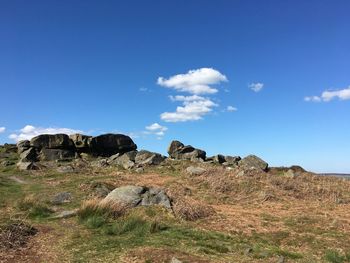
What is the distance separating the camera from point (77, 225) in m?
15.0

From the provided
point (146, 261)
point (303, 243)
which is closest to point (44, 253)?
point (146, 261)

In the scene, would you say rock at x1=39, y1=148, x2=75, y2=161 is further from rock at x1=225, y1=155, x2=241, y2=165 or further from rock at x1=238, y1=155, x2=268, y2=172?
rock at x1=238, y1=155, x2=268, y2=172

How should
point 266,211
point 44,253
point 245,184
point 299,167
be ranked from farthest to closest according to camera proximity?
point 299,167 < point 245,184 < point 266,211 < point 44,253

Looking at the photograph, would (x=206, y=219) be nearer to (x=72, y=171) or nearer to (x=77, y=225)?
(x=77, y=225)

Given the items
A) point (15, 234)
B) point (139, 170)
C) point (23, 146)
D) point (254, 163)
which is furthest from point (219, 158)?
point (15, 234)

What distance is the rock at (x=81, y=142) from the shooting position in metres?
47.5

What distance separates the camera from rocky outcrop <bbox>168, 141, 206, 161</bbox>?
44719 millimetres

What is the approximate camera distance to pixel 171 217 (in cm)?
1708

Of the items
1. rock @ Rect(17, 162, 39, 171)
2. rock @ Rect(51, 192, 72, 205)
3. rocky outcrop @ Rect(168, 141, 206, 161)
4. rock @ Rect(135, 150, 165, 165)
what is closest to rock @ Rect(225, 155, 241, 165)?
rocky outcrop @ Rect(168, 141, 206, 161)

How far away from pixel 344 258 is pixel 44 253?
827 centimetres

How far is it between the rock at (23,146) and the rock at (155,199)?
29.3 meters

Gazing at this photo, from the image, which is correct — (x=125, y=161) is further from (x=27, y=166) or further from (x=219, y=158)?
(x=219, y=158)

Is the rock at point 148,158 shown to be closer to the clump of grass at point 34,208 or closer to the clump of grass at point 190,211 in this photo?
the clump of grass at point 34,208

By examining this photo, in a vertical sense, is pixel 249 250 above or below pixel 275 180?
below
